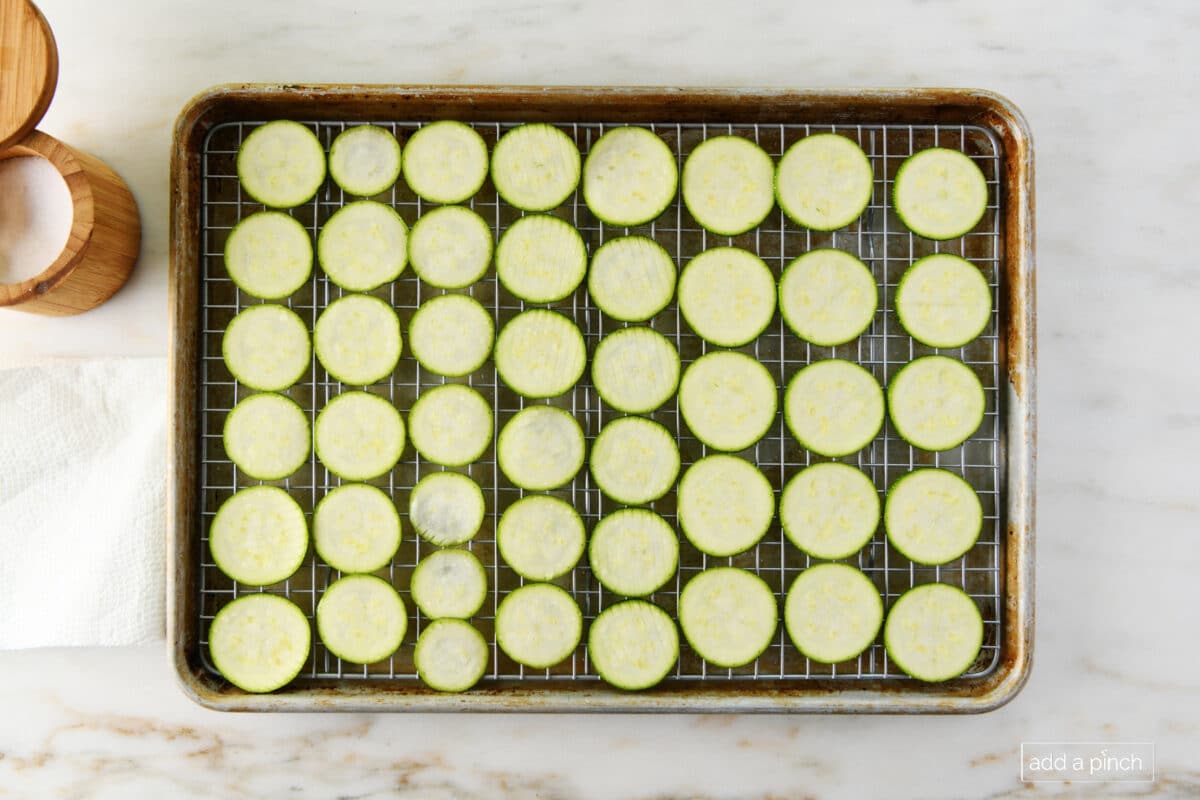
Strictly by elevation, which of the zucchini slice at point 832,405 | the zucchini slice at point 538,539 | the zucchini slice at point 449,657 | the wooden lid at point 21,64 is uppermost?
the wooden lid at point 21,64

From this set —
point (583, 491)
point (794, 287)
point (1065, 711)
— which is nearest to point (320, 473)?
point (583, 491)

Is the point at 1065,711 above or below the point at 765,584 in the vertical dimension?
below

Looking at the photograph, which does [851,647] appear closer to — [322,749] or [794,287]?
[794,287]

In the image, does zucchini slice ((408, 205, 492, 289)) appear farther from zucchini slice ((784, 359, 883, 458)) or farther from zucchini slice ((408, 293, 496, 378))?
zucchini slice ((784, 359, 883, 458))

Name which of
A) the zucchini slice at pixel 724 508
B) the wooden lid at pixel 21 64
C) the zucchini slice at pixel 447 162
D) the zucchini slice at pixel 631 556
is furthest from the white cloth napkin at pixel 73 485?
the zucchini slice at pixel 724 508

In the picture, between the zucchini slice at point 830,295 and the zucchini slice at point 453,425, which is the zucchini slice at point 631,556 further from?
the zucchini slice at point 830,295

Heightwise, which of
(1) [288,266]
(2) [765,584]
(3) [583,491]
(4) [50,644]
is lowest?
(4) [50,644]

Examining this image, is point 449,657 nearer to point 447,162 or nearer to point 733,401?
point 733,401
